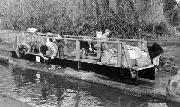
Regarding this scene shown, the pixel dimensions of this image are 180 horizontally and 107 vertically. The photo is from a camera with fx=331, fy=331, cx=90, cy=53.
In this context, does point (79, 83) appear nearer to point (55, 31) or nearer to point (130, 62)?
point (130, 62)

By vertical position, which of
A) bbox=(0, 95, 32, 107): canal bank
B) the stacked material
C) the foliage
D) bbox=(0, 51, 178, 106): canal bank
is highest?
the foliage

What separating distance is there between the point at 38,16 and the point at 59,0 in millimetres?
2495

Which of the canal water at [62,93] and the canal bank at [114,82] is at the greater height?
the canal bank at [114,82]

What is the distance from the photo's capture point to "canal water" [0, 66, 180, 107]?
11273 mm

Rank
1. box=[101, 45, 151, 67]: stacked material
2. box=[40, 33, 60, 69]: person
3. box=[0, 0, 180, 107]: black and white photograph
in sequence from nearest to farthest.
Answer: box=[0, 0, 180, 107]: black and white photograph
box=[101, 45, 151, 67]: stacked material
box=[40, 33, 60, 69]: person

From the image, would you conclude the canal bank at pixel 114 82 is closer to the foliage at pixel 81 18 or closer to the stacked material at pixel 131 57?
the stacked material at pixel 131 57

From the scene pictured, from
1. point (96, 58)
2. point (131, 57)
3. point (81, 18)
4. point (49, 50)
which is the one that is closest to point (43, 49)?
point (49, 50)

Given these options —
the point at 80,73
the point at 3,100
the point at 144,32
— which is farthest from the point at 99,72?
the point at 144,32

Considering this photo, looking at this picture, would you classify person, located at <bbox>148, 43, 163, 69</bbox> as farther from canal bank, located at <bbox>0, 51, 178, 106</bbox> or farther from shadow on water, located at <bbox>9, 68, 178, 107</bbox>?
shadow on water, located at <bbox>9, 68, 178, 107</bbox>

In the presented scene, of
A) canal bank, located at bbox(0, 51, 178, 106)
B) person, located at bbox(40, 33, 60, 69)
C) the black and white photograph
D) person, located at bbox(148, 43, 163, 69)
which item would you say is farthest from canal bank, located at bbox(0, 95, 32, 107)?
person, located at bbox(148, 43, 163, 69)

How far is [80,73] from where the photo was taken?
50.0 ft

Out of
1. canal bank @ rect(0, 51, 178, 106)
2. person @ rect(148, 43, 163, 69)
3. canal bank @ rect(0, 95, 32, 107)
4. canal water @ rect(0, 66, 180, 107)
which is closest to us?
canal bank @ rect(0, 95, 32, 107)

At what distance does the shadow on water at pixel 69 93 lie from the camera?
11.4m

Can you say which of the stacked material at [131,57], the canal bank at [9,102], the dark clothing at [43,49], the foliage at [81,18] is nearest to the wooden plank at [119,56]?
the stacked material at [131,57]
